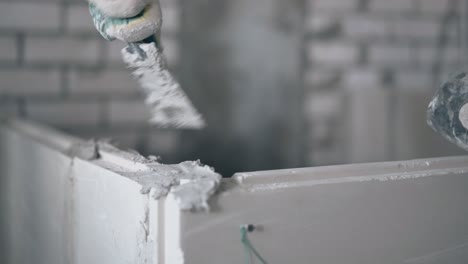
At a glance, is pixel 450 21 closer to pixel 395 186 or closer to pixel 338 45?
pixel 338 45

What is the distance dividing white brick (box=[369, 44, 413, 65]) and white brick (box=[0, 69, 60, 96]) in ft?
6.63

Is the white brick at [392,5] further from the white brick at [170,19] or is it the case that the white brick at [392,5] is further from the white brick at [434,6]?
the white brick at [170,19]

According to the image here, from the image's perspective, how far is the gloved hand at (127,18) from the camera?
1.10 metres

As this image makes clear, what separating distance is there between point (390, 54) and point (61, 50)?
2.12m

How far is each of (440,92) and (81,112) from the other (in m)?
1.97

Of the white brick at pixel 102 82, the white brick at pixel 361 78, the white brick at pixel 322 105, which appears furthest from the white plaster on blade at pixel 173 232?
the white brick at pixel 361 78

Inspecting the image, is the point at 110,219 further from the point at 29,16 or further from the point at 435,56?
the point at 435,56

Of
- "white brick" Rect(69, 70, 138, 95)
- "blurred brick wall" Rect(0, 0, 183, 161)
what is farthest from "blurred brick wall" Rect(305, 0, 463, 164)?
"white brick" Rect(69, 70, 138, 95)

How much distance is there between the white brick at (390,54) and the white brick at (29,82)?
2.02 metres

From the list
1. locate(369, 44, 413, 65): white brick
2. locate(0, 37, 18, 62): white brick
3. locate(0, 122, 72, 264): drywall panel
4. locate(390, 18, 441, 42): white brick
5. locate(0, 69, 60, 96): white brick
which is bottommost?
locate(0, 122, 72, 264): drywall panel

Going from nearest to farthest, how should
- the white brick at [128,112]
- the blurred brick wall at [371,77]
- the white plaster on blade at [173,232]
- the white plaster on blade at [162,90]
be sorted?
the white plaster on blade at [173,232] < the white plaster on blade at [162,90] < the white brick at [128,112] < the blurred brick wall at [371,77]

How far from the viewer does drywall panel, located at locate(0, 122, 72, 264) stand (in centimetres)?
153

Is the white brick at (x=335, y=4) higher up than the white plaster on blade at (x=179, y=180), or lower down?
higher up

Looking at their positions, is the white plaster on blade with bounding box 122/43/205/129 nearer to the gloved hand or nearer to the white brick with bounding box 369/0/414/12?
the gloved hand
